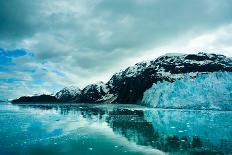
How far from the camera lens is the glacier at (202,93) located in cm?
5481

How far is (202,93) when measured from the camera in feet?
186

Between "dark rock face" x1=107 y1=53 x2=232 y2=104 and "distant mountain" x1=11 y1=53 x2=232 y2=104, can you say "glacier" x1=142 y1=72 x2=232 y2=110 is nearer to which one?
"distant mountain" x1=11 y1=53 x2=232 y2=104

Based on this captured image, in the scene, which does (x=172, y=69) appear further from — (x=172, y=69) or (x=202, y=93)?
(x=202, y=93)

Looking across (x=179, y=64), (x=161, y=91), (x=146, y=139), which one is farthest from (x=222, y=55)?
(x=146, y=139)

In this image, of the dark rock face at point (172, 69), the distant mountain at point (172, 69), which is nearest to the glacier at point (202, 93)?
the distant mountain at point (172, 69)

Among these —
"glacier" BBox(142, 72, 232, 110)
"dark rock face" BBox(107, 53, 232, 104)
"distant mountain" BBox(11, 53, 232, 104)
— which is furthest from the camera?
"dark rock face" BBox(107, 53, 232, 104)

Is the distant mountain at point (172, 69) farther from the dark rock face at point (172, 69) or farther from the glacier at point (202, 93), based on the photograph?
the glacier at point (202, 93)

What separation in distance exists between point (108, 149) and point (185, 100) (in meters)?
47.7

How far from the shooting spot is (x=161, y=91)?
66.8 m

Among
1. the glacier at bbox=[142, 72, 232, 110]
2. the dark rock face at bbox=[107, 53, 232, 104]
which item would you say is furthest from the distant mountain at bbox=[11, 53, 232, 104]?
the glacier at bbox=[142, 72, 232, 110]

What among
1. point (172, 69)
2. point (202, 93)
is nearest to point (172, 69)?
point (172, 69)

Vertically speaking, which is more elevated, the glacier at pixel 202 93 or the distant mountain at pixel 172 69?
the distant mountain at pixel 172 69

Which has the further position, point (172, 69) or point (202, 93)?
point (172, 69)

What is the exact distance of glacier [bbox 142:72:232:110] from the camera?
54.8m
